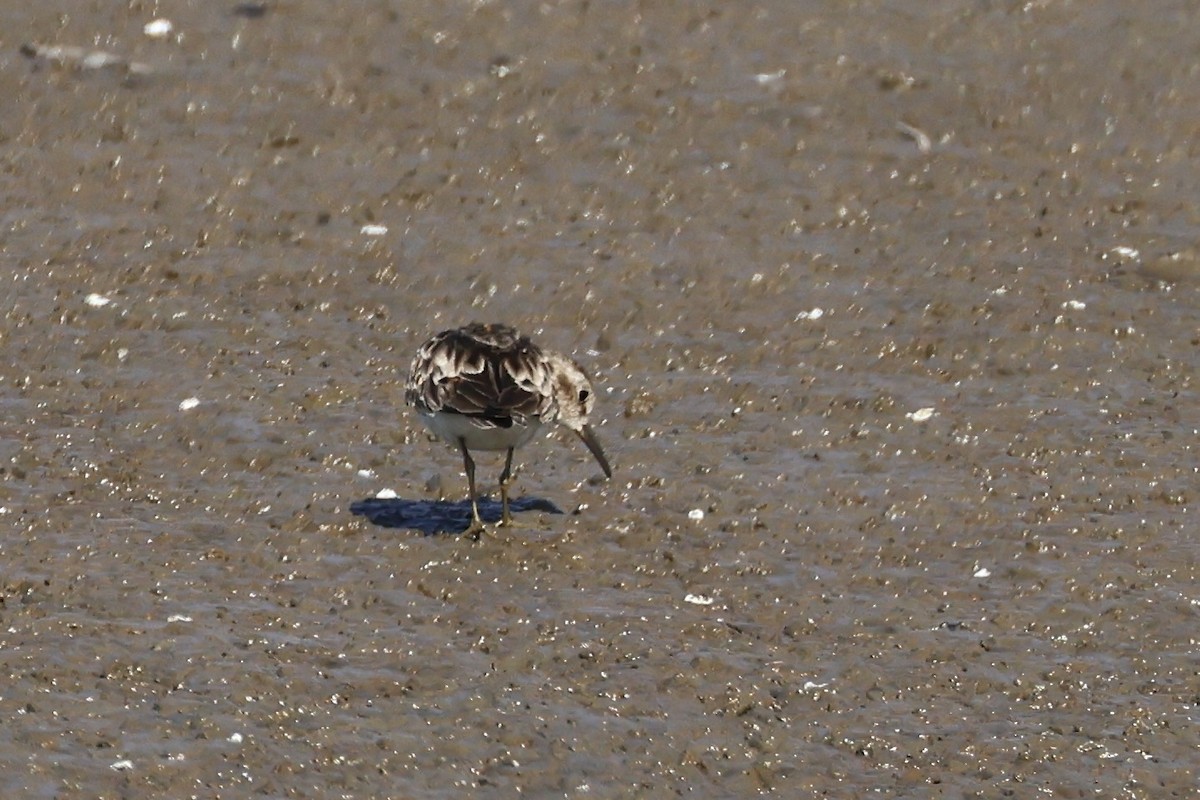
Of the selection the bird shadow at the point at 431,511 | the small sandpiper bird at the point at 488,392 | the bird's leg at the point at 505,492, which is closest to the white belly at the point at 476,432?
the small sandpiper bird at the point at 488,392

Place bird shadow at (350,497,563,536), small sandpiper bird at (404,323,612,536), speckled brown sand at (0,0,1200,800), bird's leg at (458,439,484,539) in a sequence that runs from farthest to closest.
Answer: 1. bird shadow at (350,497,563,536)
2. bird's leg at (458,439,484,539)
3. small sandpiper bird at (404,323,612,536)
4. speckled brown sand at (0,0,1200,800)

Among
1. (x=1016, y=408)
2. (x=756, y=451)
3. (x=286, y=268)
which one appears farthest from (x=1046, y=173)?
(x=286, y=268)

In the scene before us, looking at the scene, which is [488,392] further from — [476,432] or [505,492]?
[505,492]

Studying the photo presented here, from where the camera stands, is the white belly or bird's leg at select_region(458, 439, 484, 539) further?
bird's leg at select_region(458, 439, 484, 539)

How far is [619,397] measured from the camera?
12016mm

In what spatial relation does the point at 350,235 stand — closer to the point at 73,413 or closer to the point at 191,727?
the point at 73,413

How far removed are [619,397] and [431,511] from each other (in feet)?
5.74

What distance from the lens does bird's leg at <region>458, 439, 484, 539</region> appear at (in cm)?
1030

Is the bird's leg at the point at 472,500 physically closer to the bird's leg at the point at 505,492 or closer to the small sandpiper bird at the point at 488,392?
the small sandpiper bird at the point at 488,392

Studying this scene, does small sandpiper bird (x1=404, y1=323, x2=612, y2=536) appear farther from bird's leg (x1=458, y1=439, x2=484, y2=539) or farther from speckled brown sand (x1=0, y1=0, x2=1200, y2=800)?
speckled brown sand (x1=0, y1=0, x2=1200, y2=800)

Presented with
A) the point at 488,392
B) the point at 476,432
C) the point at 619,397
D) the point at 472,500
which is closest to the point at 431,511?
the point at 472,500

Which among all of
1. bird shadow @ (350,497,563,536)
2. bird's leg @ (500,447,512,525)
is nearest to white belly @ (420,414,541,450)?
bird's leg @ (500,447,512,525)

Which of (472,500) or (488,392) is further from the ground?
(488,392)

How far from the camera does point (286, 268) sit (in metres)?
13.3
